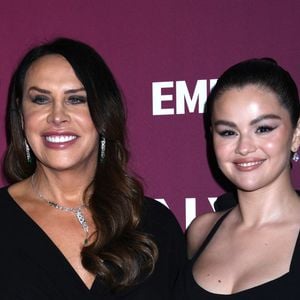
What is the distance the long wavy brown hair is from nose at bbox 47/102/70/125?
8 cm

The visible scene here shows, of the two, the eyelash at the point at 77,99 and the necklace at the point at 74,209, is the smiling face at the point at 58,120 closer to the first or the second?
the eyelash at the point at 77,99

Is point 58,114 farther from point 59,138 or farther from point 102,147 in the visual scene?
point 102,147

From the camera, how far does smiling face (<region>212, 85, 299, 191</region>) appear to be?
1721mm

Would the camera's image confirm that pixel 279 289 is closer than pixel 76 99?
Yes

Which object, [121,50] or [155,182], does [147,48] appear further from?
[155,182]

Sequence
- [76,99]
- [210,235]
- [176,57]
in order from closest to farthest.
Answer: [76,99]
[210,235]
[176,57]

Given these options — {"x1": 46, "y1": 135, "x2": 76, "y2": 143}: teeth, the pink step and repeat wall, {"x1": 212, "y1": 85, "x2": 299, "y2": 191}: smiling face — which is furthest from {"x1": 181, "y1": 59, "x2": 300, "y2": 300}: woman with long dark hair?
{"x1": 46, "y1": 135, "x2": 76, "y2": 143}: teeth

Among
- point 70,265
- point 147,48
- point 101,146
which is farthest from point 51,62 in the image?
point 70,265

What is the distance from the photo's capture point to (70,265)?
1.73 m

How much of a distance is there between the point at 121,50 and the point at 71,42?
35cm

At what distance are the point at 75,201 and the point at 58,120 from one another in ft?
0.93

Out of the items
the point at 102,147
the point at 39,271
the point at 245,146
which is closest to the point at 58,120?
the point at 102,147

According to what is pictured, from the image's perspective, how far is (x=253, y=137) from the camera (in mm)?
1733

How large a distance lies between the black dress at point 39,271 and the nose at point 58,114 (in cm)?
26
